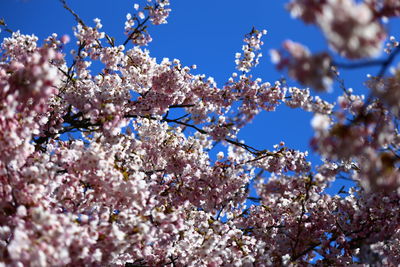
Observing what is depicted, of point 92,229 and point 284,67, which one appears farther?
point 92,229

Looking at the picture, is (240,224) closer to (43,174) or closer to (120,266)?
(120,266)

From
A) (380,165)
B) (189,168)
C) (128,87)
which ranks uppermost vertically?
(128,87)

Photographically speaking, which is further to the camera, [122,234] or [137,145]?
[137,145]

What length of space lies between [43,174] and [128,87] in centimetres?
379

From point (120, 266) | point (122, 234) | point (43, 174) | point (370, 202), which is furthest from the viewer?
point (370, 202)

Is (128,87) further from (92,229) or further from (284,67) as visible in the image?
(284,67)

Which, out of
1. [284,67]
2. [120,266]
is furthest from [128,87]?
[284,67]

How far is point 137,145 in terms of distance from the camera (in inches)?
317

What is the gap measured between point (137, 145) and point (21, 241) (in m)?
4.89

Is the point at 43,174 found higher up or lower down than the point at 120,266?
higher up

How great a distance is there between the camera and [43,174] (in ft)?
14.0

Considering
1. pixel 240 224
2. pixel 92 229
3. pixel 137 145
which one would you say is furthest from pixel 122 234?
pixel 240 224

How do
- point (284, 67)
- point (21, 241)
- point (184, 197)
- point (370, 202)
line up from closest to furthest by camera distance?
point (284, 67) < point (21, 241) < point (370, 202) < point (184, 197)

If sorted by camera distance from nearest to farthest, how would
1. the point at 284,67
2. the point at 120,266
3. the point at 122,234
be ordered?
the point at 284,67
the point at 122,234
the point at 120,266
